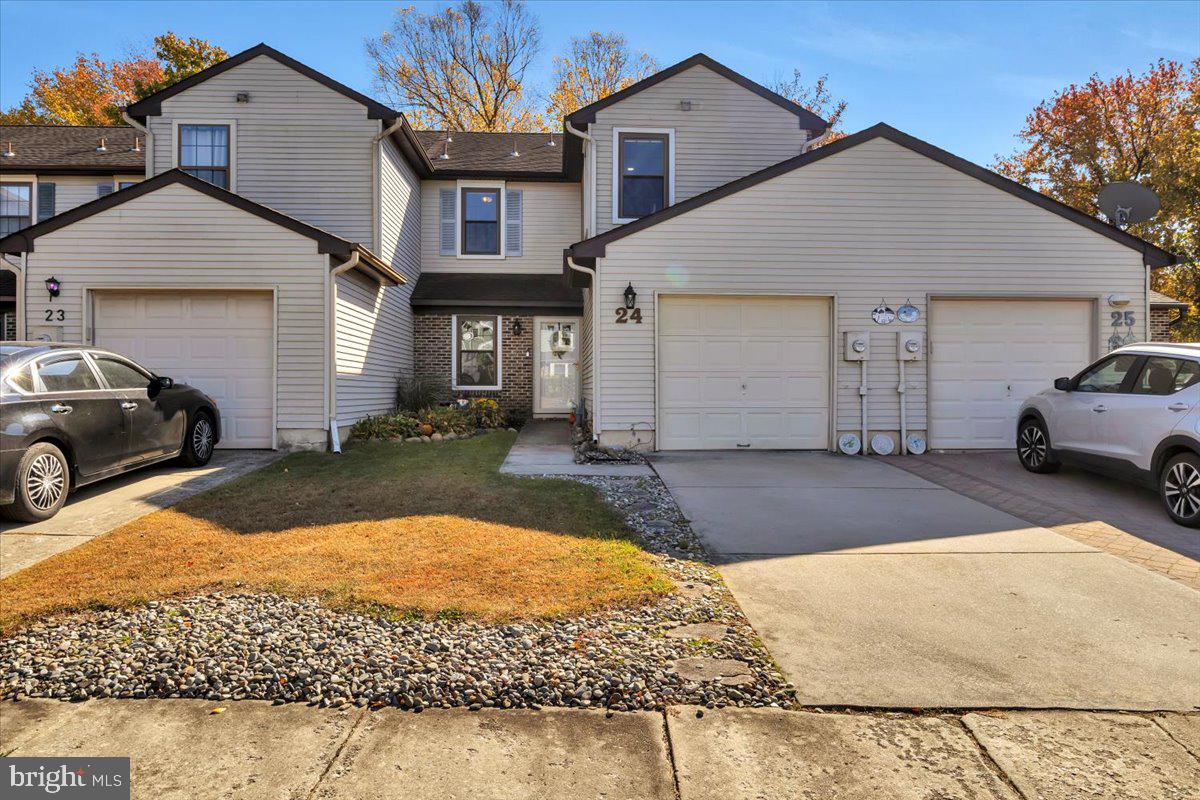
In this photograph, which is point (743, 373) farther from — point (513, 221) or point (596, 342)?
point (513, 221)

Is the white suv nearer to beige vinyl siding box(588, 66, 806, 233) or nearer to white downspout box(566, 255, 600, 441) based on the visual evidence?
white downspout box(566, 255, 600, 441)

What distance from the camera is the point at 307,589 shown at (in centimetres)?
416

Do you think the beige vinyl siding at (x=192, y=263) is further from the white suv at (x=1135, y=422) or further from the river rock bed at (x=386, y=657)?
the white suv at (x=1135, y=422)

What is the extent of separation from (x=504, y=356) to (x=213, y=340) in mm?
6076

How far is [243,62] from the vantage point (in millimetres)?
12320

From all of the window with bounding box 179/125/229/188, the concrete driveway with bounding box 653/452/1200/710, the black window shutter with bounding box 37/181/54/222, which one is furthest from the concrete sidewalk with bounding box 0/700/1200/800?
the black window shutter with bounding box 37/181/54/222

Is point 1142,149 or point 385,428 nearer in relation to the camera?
point 385,428

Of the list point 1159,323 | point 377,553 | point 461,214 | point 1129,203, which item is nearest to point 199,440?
point 377,553

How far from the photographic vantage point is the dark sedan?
5.48 metres

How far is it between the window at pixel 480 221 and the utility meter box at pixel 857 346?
8.66m

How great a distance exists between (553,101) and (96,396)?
23339 millimetres

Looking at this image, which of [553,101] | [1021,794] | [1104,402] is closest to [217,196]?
[1021,794]

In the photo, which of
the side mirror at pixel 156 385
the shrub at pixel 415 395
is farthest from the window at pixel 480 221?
the side mirror at pixel 156 385

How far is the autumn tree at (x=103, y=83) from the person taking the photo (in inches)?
973
